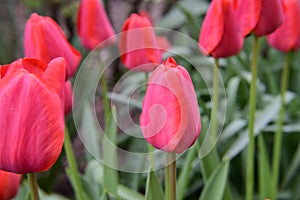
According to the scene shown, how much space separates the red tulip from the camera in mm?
736

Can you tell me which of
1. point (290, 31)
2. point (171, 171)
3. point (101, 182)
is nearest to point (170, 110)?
point (171, 171)

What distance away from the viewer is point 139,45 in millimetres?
1090

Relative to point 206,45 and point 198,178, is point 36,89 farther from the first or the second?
point 198,178

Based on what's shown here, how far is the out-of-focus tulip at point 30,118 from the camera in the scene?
700mm

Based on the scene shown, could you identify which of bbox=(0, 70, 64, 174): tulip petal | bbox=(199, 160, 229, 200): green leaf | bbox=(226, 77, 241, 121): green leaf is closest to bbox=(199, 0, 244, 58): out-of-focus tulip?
bbox=(199, 160, 229, 200): green leaf

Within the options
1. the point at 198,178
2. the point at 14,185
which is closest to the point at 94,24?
the point at 14,185

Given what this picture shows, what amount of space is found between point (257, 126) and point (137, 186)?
373 millimetres

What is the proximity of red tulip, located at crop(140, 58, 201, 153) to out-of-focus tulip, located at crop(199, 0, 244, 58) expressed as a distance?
346 millimetres

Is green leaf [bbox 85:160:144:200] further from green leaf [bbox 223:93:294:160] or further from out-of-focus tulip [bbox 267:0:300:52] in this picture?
out-of-focus tulip [bbox 267:0:300:52]

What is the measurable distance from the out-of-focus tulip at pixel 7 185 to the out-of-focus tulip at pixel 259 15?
46 cm

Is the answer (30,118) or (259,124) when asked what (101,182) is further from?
(30,118)

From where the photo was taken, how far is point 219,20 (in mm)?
1079

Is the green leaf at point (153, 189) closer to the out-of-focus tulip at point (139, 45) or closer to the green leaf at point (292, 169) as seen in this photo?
the out-of-focus tulip at point (139, 45)

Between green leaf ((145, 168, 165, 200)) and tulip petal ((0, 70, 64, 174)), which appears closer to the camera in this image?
tulip petal ((0, 70, 64, 174))
